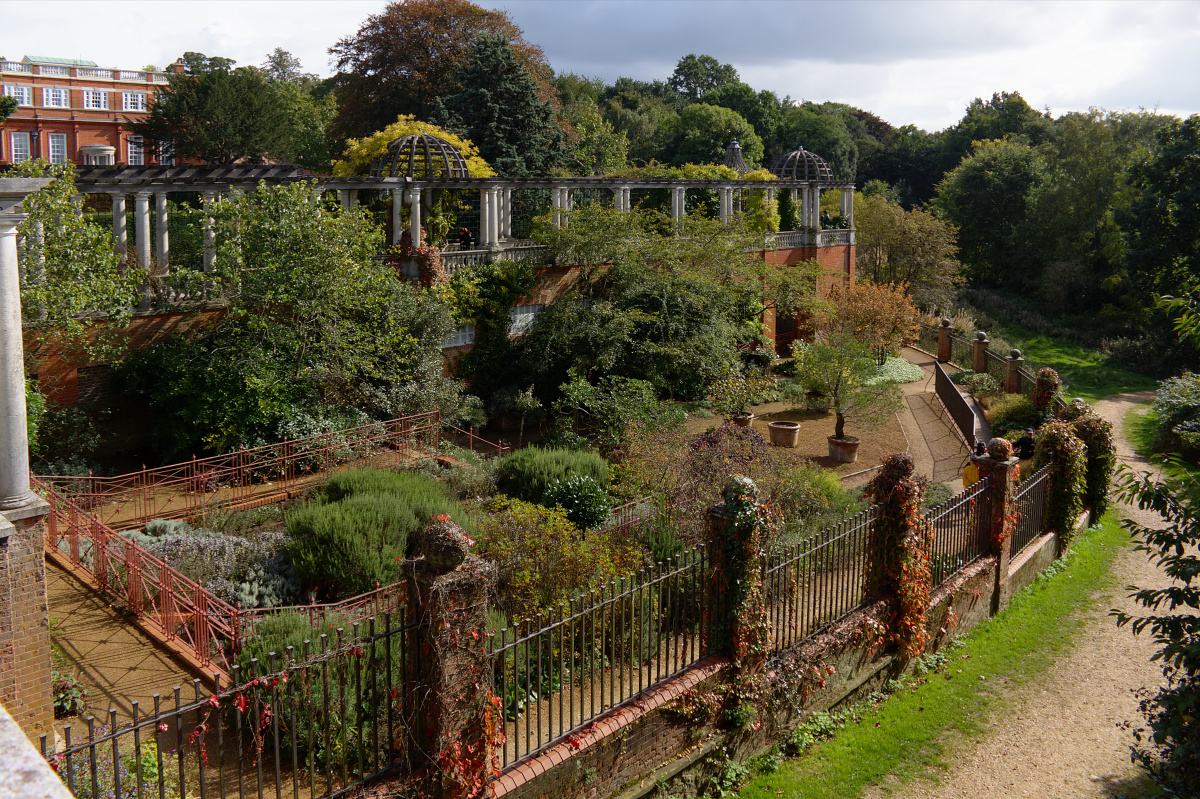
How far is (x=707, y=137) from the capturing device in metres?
51.9

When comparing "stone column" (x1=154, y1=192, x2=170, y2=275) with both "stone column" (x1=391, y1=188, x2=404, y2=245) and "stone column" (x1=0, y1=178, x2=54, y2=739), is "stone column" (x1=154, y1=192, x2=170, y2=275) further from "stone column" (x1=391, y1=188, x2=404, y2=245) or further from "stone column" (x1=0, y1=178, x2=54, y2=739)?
"stone column" (x1=0, y1=178, x2=54, y2=739)

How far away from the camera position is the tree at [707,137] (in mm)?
51656

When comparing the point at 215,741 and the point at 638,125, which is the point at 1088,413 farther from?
the point at 638,125

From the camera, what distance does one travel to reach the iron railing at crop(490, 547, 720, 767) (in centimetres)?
667

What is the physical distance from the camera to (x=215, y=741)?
713cm

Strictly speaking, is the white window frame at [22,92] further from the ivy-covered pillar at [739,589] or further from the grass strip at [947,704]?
the grass strip at [947,704]

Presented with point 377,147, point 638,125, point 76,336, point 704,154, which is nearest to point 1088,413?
point 76,336

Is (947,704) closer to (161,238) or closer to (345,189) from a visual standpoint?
(161,238)

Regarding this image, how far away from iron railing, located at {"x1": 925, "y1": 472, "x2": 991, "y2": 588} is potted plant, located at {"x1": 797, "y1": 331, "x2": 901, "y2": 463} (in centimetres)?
727

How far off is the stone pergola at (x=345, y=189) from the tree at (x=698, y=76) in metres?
47.5

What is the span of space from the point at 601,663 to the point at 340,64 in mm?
37808

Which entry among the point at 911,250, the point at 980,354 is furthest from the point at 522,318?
the point at 911,250

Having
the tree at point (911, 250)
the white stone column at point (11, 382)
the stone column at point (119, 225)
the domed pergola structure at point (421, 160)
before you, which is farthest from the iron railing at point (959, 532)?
the tree at point (911, 250)

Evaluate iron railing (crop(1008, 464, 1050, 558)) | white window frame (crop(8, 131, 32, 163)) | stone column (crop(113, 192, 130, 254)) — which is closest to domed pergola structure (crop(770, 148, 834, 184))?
iron railing (crop(1008, 464, 1050, 558))
